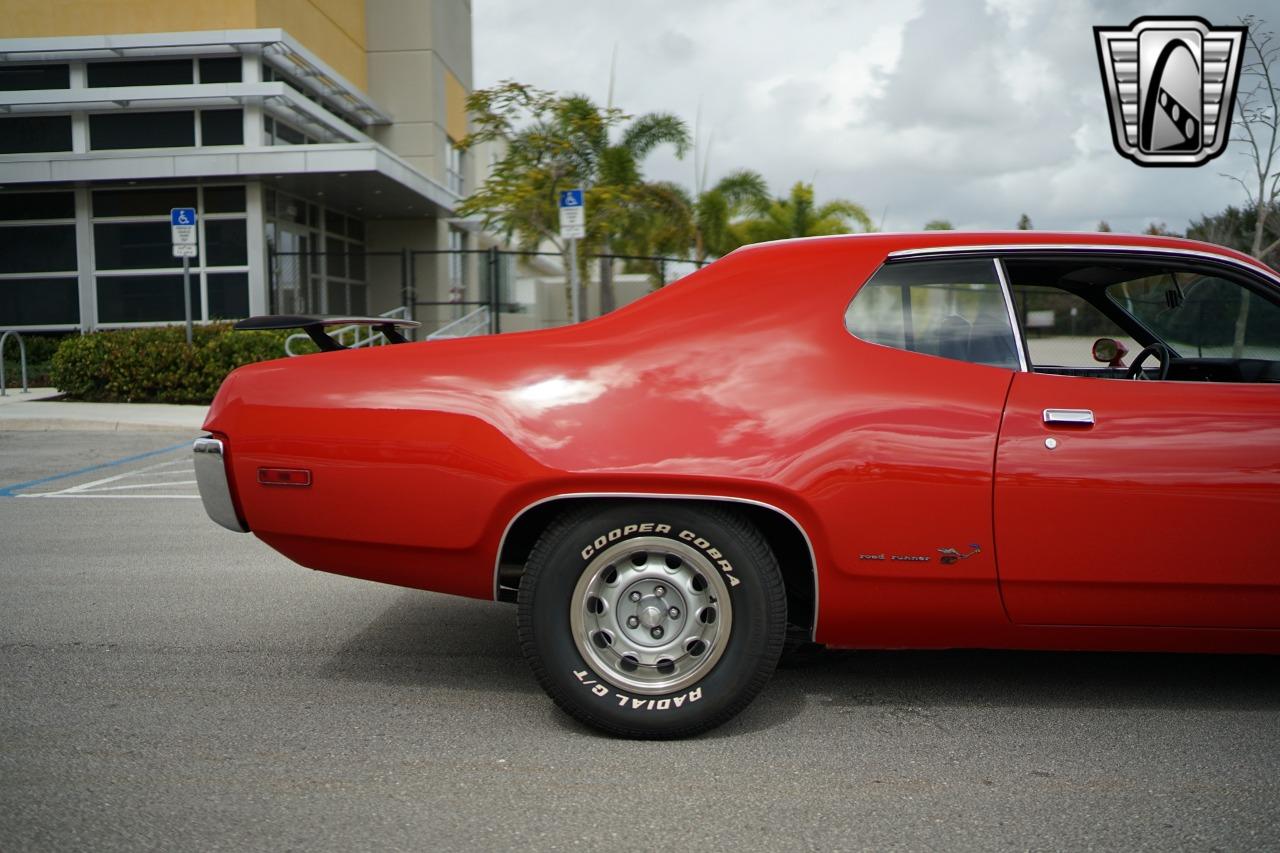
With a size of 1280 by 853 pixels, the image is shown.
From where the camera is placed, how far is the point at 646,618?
360cm

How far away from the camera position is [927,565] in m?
3.54

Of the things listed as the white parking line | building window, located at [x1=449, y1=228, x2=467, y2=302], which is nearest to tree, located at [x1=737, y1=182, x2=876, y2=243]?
Result: building window, located at [x1=449, y1=228, x2=467, y2=302]

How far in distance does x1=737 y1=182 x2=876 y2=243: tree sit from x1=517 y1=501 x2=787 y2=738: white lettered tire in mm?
33260

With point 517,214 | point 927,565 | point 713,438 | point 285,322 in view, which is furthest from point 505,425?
point 517,214

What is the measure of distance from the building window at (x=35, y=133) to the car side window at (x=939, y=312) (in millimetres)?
23639

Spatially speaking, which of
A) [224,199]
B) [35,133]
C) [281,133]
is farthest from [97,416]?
[281,133]

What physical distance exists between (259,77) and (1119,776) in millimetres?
22985

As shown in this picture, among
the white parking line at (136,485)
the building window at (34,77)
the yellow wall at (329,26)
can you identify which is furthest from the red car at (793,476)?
the building window at (34,77)

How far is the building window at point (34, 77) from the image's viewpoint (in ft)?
75.7

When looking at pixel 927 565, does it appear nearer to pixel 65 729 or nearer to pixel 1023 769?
pixel 1023 769

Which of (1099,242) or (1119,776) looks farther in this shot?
(1099,242)

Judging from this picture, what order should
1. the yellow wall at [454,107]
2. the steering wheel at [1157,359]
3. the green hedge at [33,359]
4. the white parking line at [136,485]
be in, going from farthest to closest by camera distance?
the yellow wall at [454,107]
the green hedge at [33,359]
the white parking line at [136,485]
the steering wheel at [1157,359]

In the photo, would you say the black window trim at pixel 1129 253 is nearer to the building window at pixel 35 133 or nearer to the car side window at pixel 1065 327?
the car side window at pixel 1065 327

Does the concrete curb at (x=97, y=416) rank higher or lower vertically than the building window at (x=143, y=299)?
lower
